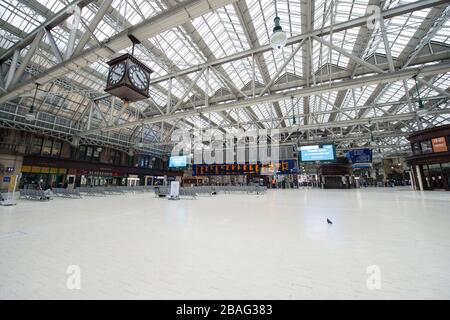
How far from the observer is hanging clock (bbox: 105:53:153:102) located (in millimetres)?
5055

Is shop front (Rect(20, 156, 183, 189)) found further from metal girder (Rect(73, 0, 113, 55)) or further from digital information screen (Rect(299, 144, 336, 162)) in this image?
digital information screen (Rect(299, 144, 336, 162))

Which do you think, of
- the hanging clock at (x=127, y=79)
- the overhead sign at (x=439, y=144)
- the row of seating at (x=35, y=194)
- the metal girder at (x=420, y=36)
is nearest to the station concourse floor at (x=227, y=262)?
the hanging clock at (x=127, y=79)

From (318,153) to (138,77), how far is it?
1878cm

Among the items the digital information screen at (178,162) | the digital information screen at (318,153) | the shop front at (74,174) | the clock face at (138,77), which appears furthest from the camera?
the digital information screen at (178,162)

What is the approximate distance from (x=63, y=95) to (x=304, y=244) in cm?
2481

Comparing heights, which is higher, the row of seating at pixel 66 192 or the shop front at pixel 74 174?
the shop front at pixel 74 174

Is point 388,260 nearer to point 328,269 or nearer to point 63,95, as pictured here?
point 328,269

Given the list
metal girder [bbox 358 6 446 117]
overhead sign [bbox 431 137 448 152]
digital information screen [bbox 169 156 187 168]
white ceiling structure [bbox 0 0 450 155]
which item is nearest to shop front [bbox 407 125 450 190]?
overhead sign [bbox 431 137 448 152]

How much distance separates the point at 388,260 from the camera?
94.5 inches

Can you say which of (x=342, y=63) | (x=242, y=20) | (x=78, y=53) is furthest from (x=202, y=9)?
(x=342, y=63)

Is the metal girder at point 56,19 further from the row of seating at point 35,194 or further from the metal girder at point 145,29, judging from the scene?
the row of seating at point 35,194

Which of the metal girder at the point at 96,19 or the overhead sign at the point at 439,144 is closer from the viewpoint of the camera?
the metal girder at the point at 96,19

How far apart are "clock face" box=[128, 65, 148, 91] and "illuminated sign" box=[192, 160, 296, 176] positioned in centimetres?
1764

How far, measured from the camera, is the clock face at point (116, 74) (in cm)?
514
